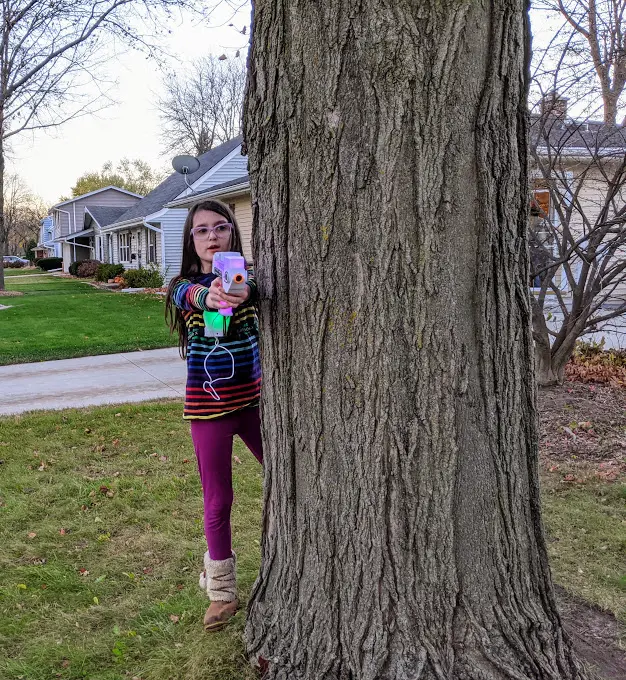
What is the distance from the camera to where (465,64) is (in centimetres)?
190

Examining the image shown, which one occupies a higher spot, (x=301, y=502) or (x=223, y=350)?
(x=223, y=350)

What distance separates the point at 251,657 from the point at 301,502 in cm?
65

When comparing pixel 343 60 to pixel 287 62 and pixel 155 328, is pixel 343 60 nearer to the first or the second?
pixel 287 62

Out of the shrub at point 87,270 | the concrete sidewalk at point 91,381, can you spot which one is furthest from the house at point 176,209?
the concrete sidewalk at point 91,381

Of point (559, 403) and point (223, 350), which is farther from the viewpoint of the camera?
point (559, 403)

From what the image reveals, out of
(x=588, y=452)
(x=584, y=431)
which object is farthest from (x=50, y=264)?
(x=588, y=452)

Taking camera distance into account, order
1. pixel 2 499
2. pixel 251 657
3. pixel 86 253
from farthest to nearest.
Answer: pixel 86 253, pixel 2 499, pixel 251 657

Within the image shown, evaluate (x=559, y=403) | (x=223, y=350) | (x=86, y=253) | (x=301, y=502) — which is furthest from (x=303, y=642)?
(x=86, y=253)

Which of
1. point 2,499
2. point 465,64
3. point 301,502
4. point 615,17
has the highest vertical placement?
point 615,17

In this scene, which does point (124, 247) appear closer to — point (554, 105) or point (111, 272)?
point (111, 272)

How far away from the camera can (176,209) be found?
81.9 feet

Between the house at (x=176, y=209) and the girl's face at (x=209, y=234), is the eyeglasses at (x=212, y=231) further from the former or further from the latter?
the house at (x=176, y=209)

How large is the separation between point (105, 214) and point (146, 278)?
20.1 metres

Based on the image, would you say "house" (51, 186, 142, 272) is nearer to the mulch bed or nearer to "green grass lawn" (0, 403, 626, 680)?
"green grass lawn" (0, 403, 626, 680)
